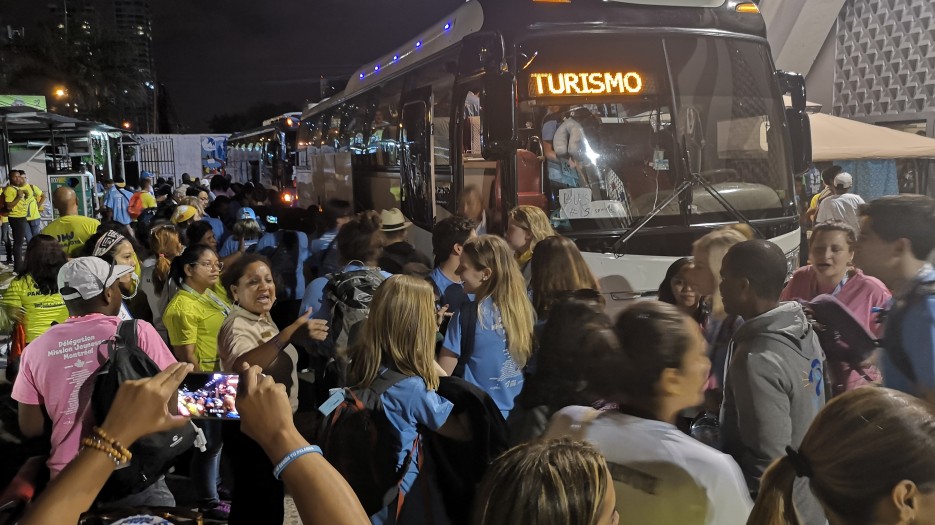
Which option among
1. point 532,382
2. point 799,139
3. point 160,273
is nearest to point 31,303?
point 160,273

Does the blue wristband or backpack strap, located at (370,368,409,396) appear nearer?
the blue wristband

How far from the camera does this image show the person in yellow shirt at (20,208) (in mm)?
14844

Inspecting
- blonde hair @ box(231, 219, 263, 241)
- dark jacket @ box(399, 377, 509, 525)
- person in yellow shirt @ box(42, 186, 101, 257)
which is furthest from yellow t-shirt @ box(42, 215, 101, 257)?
dark jacket @ box(399, 377, 509, 525)

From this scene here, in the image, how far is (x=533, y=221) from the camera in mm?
5641

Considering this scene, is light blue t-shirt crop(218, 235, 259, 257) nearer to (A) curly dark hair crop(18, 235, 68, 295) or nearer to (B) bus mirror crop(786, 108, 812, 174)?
(A) curly dark hair crop(18, 235, 68, 295)

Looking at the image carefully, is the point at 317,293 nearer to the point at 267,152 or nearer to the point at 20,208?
the point at 20,208

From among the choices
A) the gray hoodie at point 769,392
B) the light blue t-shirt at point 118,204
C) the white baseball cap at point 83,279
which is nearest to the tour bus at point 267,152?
the light blue t-shirt at point 118,204

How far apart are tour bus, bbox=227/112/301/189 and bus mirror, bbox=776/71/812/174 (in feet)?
50.5

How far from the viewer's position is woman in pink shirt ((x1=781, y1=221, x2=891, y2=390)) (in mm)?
4117

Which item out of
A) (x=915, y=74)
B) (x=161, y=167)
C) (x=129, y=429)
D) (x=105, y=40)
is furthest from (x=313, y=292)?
(x=105, y=40)

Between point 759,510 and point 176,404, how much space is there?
5.56 ft

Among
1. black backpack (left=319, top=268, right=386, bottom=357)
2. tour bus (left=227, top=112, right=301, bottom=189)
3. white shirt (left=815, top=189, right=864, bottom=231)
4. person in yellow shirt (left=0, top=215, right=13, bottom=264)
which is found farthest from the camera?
tour bus (left=227, top=112, right=301, bottom=189)

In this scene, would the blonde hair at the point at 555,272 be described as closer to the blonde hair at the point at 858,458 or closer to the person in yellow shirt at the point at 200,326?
the person in yellow shirt at the point at 200,326

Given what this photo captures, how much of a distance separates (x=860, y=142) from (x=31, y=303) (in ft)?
31.1
